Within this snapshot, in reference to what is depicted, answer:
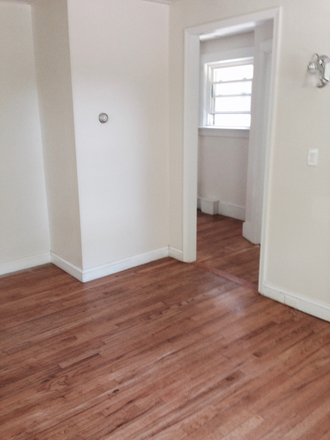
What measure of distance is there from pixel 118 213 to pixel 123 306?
903 millimetres

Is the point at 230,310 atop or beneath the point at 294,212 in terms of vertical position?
beneath

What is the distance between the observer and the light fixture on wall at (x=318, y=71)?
266 centimetres

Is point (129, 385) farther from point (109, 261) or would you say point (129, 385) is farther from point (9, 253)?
point (9, 253)

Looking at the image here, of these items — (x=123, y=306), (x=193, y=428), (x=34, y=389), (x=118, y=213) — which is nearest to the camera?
(x=193, y=428)

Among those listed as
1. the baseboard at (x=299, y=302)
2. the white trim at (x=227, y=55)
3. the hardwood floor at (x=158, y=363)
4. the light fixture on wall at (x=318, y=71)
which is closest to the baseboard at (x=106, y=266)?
the hardwood floor at (x=158, y=363)

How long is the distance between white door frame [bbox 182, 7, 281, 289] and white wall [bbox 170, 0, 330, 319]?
0.13ft

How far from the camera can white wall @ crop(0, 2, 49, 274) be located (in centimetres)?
355

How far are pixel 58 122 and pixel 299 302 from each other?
2.44m

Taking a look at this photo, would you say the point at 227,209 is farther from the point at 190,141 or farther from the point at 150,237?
the point at 190,141

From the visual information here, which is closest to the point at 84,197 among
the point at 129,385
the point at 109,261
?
the point at 109,261

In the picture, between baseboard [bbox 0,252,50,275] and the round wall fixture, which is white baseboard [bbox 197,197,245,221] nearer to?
baseboard [bbox 0,252,50,275]

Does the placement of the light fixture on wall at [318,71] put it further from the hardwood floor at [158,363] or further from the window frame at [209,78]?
the window frame at [209,78]

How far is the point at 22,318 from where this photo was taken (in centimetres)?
308

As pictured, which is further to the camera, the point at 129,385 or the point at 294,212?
the point at 294,212
